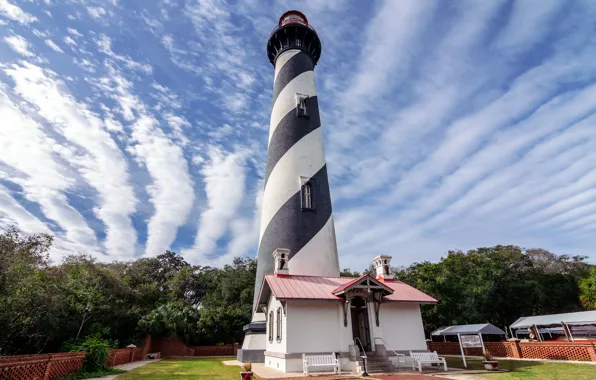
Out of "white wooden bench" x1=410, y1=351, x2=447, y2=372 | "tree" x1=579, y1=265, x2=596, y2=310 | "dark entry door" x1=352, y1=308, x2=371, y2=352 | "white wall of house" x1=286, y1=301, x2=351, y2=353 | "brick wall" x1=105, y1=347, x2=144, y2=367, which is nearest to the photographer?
"white wall of house" x1=286, y1=301, x2=351, y2=353

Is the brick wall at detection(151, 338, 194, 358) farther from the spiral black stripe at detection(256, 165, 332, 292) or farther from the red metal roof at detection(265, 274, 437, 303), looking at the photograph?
the red metal roof at detection(265, 274, 437, 303)

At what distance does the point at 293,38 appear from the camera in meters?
20.3

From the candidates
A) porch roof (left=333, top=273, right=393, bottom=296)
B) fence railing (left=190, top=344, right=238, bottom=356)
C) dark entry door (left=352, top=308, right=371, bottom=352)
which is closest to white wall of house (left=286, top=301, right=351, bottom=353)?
porch roof (left=333, top=273, right=393, bottom=296)

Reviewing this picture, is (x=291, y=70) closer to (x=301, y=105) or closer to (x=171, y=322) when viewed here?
(x=301, y=105)

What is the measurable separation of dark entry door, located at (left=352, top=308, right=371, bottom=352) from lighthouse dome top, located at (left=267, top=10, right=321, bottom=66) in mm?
15819

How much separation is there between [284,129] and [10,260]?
12.7 meters

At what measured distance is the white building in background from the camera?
11578mm

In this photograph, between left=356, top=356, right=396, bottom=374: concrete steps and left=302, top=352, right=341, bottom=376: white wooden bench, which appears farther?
left=356, top=356, right=396, bottom=374: concrete steps

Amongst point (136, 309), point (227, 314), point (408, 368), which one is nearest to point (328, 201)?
point (408, 368)

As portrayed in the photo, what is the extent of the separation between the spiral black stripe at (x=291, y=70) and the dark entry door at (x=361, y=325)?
12765 millimetres

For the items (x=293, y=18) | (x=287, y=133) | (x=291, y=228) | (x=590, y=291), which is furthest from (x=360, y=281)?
(x=590, y=291)

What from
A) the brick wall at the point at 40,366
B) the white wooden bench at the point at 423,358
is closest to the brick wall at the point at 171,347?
the brick wall at the point at 40,366

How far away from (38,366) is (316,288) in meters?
8.78

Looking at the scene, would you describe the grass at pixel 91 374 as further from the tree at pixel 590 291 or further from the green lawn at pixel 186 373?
the tree at pixel 590 291
